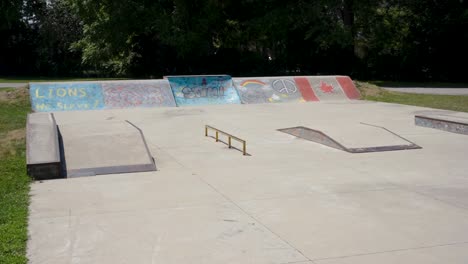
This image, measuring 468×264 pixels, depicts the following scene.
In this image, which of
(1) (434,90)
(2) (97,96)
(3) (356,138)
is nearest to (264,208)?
(3) (356,138)

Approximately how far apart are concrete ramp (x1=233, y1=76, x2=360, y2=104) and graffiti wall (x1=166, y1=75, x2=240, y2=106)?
424 millimetres

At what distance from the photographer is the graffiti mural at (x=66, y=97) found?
18203mm

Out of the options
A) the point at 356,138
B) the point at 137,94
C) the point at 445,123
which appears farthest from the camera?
the point at 137,94

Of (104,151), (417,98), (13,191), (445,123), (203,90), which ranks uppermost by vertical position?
(203,90)

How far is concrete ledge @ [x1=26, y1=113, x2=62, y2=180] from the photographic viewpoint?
8234 millimetres

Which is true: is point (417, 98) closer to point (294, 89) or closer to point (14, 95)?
point (294, 89)

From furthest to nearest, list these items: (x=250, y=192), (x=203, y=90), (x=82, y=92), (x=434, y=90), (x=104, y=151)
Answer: (x=434, y=90) < (x=203, y=90) < (x=82, y=92) < (x=104, y=151) < (x=250, y=192)

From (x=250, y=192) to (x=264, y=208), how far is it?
818 millimetres

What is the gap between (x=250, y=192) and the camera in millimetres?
7457

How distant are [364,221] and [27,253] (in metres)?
3.62

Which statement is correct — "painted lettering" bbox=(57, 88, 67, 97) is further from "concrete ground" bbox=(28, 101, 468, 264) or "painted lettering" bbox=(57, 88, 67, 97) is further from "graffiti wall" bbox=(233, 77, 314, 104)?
"concrete ground" bbox=(28, 101, 468, 264)

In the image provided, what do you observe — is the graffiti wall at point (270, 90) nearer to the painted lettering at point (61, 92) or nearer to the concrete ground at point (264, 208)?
the painted lettering at point (61, 92)

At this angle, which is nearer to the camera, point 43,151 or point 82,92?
point 43,151

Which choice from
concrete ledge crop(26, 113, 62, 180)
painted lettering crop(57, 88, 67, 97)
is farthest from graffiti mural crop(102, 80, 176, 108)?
concrete ledge crop(26, 113, 62, 180)
